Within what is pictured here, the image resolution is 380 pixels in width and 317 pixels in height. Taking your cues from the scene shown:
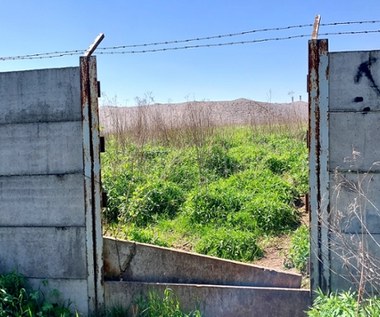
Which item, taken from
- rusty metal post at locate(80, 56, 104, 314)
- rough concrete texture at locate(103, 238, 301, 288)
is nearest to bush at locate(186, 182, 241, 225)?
rough concrete texture at locate(103, 238, 301, 288)

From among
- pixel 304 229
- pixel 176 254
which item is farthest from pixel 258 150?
pixel 176 254

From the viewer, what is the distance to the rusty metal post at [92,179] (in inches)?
123

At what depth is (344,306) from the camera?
2.50m

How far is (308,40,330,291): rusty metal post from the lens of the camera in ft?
9.22

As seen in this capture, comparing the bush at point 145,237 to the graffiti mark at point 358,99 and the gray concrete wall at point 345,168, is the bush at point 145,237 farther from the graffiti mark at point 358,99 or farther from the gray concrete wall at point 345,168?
the graffiti mark at point 358,99

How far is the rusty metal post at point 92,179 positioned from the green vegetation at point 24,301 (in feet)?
0.95

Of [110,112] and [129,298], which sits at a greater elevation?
[110,112]

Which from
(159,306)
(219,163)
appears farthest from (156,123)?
(159,306)

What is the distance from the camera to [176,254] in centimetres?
334

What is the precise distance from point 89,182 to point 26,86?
968 millimetres

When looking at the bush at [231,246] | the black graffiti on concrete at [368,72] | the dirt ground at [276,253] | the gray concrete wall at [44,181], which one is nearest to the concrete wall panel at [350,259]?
the dirt ground at [276,253]

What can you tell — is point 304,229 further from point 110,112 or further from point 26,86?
point 110,112

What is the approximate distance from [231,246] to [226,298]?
117 cm

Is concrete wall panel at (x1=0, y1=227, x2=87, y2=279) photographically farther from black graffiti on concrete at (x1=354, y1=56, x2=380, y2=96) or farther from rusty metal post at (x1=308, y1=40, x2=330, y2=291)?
black graffiti on concrete at (x1=354, y1=56, x2=380, y2=96)
